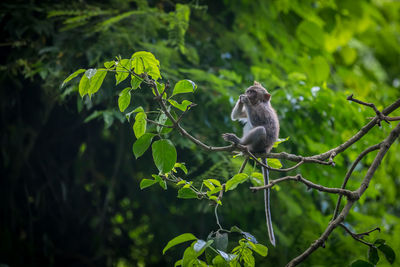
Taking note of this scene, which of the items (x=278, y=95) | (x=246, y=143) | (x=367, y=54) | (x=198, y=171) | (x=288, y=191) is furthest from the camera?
(x=367, y=54)

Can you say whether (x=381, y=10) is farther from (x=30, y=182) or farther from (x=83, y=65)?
(x=30, y=182)

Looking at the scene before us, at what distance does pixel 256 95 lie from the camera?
375cm

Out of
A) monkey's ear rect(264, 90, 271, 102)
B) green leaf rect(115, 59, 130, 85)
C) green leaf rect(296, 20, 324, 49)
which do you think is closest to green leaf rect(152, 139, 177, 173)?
green leaf rect(115, 59, 130, 85)

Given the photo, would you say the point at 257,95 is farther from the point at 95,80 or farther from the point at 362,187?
the point at 95,80

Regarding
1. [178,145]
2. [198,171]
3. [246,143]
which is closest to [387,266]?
[246,143]

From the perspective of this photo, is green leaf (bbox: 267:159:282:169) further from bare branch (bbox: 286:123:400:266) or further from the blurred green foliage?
the blurred green foliage

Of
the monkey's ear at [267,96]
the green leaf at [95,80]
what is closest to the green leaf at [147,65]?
the green leaf at [95,80]

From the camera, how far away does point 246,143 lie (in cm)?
341

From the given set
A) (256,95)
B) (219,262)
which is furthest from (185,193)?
(256,95)

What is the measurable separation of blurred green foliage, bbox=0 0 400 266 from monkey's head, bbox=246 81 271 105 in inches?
14.6

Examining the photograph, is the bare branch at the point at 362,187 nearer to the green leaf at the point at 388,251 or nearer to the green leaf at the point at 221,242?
the green leaf at the point at 388,251

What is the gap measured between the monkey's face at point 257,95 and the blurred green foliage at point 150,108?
1.22 ft

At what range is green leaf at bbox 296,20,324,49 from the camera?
15.1ft

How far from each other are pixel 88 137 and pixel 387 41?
15.3ft
